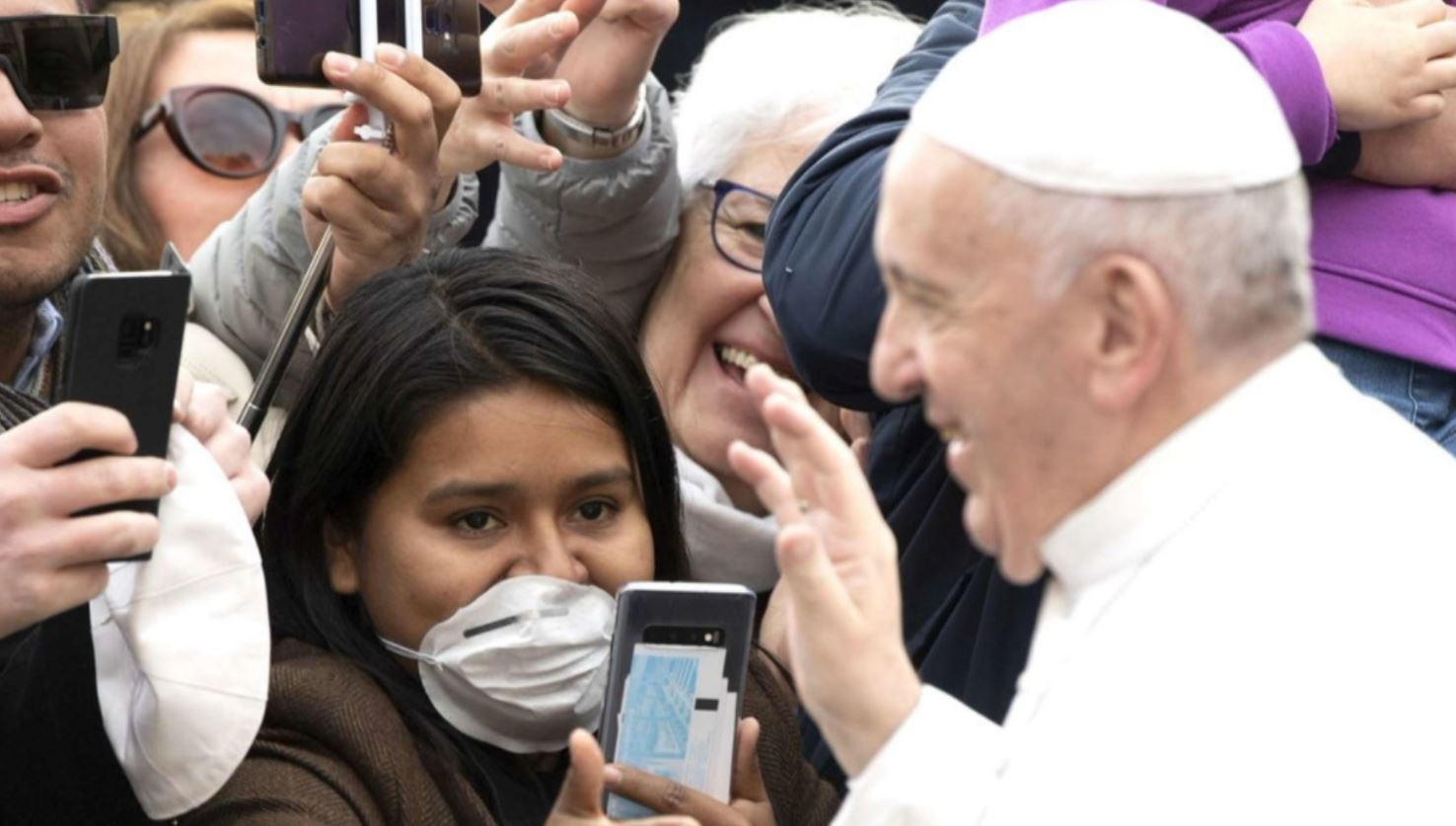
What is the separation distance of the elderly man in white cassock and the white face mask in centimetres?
105

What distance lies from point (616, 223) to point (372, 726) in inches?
53.0

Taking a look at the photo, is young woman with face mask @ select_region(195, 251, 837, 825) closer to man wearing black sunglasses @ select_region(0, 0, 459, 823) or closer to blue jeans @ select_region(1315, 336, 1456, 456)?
man wearing black sunglasses @ select_region(0, 0, 459, 823)

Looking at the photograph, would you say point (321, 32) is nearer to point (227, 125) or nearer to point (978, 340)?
point (978, 340)

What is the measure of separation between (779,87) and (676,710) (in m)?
1.66

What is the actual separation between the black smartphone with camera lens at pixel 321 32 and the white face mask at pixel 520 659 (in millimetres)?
717

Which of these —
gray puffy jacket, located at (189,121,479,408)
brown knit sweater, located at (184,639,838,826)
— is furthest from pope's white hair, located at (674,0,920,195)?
brown knit sweater, located at (184,639,838,826)

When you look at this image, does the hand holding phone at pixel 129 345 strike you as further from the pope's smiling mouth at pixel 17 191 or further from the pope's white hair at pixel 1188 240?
the pope's smiling mouth at pixel 17 191

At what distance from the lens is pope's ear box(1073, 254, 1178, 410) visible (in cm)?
172

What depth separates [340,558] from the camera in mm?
3061

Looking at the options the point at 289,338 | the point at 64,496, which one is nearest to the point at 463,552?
the point at 289,338

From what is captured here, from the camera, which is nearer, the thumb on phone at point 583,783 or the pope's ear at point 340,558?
the thumb on phone at point 583,783

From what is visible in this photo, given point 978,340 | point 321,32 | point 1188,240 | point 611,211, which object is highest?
point 1188,240

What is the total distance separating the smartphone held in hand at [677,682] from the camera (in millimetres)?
2623

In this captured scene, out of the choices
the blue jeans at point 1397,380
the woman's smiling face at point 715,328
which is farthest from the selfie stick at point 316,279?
the blue jeans at point 1397,380
